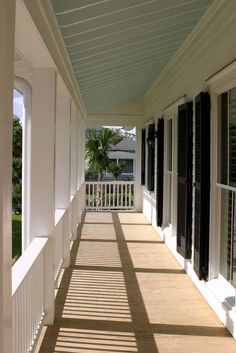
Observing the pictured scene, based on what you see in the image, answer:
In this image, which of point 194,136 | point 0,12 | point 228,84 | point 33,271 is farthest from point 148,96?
point 0,12

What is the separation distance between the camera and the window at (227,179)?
151 inches

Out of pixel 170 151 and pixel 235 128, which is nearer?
pixel 235 128

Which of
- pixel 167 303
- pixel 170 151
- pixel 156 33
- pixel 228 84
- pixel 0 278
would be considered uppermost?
pixel 156 33

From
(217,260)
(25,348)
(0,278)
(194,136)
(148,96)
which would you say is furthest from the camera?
(148,96)

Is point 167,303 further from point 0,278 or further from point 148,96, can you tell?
point 148,96

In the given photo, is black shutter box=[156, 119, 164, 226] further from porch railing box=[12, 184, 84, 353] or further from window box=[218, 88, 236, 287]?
porch railing box=[12, 184, 84, 353]

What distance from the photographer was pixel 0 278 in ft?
5.66

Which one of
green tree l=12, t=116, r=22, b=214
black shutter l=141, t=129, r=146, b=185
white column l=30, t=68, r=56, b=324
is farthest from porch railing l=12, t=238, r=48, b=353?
black shutter l=141, t=129, r=146, b=185

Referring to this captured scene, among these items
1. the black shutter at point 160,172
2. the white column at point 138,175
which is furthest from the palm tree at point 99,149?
the black shutter at point 160,172

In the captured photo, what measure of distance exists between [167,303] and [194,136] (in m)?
1.83

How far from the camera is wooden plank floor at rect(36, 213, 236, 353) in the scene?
3430 mm

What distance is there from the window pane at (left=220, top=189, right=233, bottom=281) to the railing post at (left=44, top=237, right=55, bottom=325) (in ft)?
5.26

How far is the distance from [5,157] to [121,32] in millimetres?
2626

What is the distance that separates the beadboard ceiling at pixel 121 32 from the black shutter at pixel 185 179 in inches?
33.1
